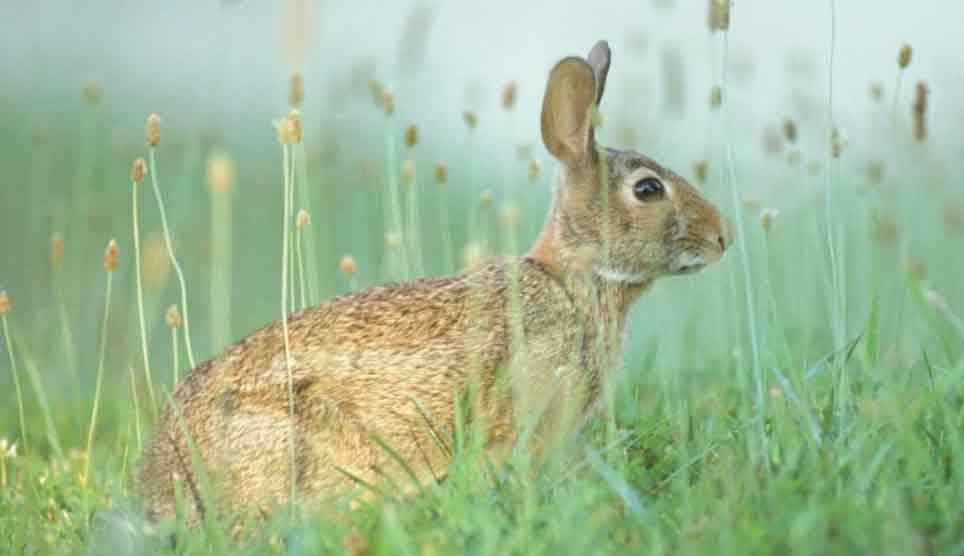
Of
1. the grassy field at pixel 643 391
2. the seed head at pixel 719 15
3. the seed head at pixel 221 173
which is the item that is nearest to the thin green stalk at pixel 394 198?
the grassy field at pixel 643 391

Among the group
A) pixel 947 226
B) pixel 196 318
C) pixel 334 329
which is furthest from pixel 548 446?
pixel 196 318

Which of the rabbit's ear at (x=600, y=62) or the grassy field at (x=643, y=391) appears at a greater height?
the rabbit's ear at (x=600, y=62)

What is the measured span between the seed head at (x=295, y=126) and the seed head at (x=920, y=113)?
227 centimetres

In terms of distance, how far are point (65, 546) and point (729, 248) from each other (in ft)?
9.14

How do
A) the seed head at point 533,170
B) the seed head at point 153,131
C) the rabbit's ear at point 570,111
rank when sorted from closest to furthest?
1. the seed head at point 153,131
2. the rabbit's ear at point 570,111
3. the seed head at point 533,170

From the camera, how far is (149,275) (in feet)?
15.3

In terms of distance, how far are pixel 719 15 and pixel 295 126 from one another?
1.54 meters

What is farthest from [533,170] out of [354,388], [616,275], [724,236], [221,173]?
[221,173]

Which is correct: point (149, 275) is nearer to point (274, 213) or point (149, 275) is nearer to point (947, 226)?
point (947, 226)

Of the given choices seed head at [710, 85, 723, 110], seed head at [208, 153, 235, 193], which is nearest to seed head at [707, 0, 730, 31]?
seed head at [710, 85, 723, 110]

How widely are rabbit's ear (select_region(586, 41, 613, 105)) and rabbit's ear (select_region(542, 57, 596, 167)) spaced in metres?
0.08

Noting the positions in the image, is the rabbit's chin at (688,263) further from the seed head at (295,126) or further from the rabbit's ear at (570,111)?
the seed head at (295,126)

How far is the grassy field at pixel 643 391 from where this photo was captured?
149 inches

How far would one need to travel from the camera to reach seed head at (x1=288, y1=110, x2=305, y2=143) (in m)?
4.61
